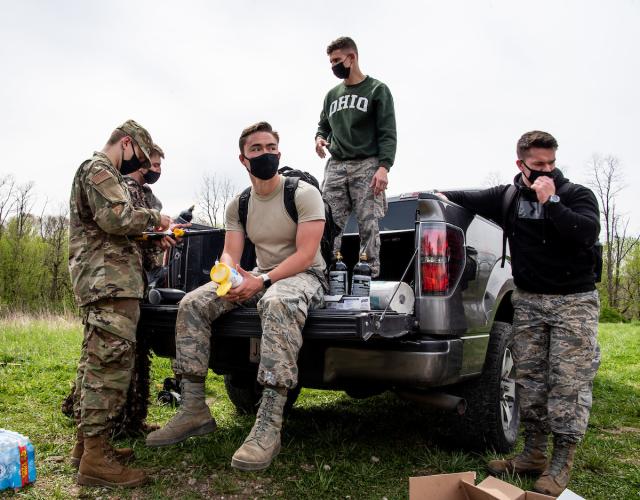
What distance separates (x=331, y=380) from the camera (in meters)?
2.80

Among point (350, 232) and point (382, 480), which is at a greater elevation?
point (350, 232)

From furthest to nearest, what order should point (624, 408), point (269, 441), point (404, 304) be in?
point (624, 408) → point (404, 304) → point (269, 441)

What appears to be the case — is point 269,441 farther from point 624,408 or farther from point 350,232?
point 624,408

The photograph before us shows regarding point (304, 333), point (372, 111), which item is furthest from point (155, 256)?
point (372, 111)

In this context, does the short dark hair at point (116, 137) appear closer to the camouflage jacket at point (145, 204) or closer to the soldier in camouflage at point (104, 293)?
the soldier in camouflage at point (104, 293)

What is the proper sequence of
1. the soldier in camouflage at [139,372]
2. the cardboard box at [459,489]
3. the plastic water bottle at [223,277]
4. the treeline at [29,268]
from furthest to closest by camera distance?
the treeline at [29,268], the soldier in camouflage at [139,372], the plastic water bottle at [223,277], the cardboard box at [459,489]

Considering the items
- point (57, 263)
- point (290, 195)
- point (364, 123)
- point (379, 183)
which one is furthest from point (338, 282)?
point (57, 263)

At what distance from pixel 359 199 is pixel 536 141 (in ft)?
4.24

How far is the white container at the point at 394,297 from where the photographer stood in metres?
2.84

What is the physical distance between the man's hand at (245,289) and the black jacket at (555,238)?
4.85ft

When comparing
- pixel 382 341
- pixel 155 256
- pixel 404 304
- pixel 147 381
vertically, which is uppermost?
pixel 155 256

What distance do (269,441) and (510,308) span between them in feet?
7.57

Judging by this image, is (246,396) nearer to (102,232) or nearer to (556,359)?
(102,232)

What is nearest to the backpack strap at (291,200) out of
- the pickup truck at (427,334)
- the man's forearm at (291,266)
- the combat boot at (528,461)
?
the man's forearm at (291,266)
